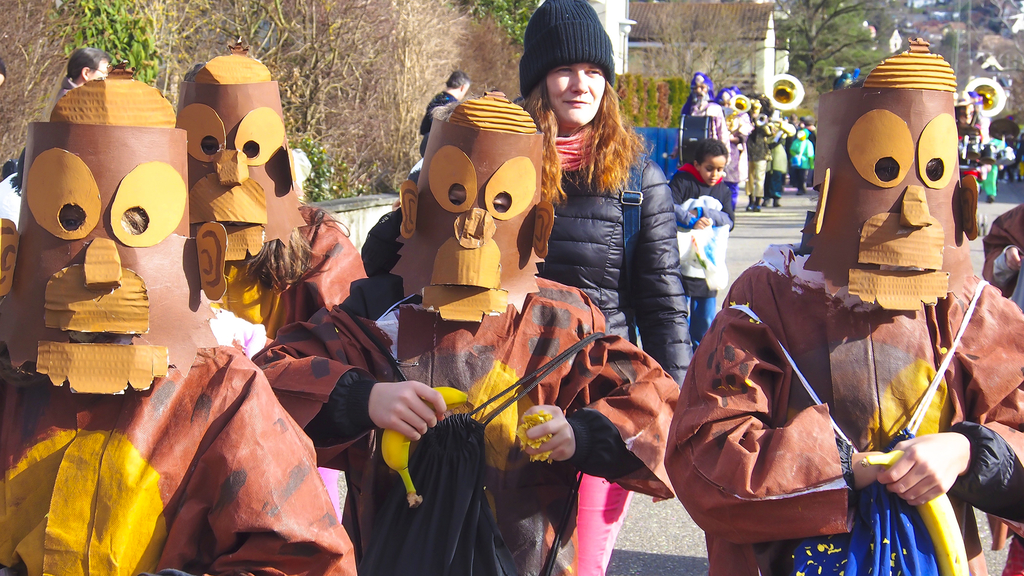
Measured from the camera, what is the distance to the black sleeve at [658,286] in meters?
3.19

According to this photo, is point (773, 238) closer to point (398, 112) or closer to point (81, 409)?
point (398, 112)

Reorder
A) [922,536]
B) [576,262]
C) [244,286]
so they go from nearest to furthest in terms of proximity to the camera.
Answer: [922,536] → [576,262] → [244,286]

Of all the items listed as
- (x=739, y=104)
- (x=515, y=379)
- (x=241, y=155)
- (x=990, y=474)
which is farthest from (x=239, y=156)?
(x=739, y=104)

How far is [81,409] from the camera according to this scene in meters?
1.96

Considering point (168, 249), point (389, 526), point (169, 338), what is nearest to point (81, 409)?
point (169, 338)

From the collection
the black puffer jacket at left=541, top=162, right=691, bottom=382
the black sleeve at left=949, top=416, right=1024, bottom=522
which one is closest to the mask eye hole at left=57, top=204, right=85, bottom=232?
the black puffer jacket at left=541, top=162, right=691, bottom=382

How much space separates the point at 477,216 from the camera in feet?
8.04

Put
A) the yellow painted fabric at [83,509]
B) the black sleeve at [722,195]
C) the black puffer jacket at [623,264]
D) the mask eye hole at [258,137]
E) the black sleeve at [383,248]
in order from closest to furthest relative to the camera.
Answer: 1. the yellow painted fabric at [83,509]
2. the black sleeve at [383,248]
3. the black puffer jacket at [623,264]
4. the mask eye hole at [258,137]
5. the black sleeve at [722,195]

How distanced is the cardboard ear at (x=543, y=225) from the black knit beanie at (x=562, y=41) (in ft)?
2.77

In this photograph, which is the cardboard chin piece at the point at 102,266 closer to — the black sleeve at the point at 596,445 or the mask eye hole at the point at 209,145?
the black sleeve at the point at 596,445

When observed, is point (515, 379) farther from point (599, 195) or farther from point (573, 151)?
point (573, 151)

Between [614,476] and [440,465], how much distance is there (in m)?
0.44

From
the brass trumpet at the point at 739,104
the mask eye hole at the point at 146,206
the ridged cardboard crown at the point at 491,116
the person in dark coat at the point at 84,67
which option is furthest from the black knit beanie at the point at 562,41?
the brass trumpet at the point at 739,104

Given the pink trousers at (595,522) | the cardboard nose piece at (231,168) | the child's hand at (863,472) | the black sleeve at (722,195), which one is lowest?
the pink trousers at (595,522)
